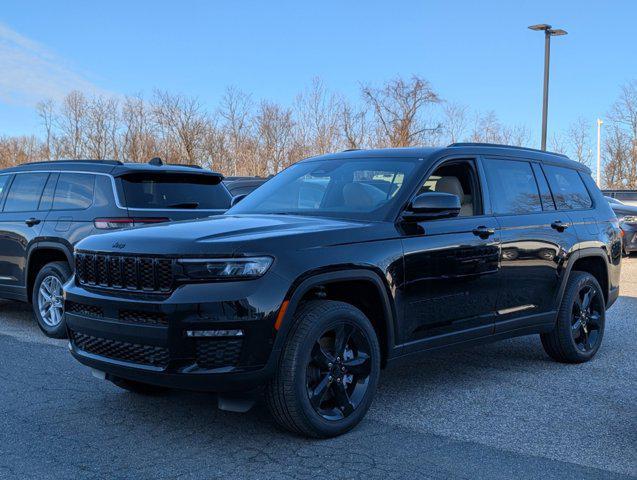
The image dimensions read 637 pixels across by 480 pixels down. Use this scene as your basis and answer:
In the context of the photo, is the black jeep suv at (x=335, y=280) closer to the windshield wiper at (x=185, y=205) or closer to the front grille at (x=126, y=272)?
the front grille at (x=126, y=272)

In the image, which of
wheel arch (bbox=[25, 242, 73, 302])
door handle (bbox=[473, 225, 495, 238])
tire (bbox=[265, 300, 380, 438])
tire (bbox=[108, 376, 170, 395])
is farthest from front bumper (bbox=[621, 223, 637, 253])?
tire (bbox=[108, 376, 170, 395])

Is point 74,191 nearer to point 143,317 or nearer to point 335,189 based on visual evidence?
point 335,189

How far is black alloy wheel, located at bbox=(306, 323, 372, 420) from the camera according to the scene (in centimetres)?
434

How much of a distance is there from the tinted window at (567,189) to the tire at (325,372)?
9.10 feet

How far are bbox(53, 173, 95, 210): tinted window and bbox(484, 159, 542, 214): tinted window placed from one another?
398cm

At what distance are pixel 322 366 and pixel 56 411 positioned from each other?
188 centimetres

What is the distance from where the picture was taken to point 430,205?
4816 mm

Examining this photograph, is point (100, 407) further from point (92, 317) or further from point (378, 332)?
point (378, 332)

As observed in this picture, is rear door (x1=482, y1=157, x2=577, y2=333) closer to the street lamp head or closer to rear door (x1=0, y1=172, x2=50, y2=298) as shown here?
rear door (x1=0, y1=172, x2=50, y2=298)

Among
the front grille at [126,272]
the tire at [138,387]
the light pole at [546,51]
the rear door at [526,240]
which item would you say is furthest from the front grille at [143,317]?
the light pole at [546,51]

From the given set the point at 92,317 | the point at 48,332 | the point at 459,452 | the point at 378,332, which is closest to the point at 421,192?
the point at 378,332

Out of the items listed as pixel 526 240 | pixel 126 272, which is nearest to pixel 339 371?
pixel 126 272

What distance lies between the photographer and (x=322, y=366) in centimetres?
437

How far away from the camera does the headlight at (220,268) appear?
400 centimetres
